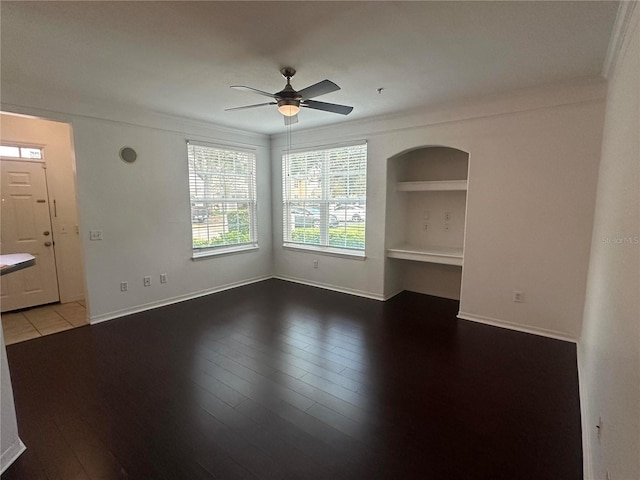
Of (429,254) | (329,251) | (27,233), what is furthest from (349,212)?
(27,233)

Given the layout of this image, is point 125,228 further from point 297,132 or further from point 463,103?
point 463,103

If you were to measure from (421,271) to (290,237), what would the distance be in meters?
2.35

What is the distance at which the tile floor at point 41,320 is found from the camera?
3.58 metres

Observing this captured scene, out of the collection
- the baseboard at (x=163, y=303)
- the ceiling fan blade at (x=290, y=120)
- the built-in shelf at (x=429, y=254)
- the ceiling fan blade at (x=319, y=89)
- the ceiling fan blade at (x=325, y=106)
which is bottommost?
the baseboard at (x=163, y=303)

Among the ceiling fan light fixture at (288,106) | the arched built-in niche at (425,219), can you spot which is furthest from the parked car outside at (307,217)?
the ceiling fan light fixture at (288,106)

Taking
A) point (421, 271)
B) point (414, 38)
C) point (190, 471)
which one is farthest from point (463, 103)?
point (190, 471)

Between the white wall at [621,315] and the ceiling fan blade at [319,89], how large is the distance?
1.70 m

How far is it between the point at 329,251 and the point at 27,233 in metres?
4.21

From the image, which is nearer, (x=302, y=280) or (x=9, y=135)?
(x=9, y=135)

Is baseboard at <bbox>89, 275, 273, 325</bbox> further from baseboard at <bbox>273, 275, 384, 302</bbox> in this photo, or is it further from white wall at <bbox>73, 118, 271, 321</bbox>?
baseboard at <bbox>273, 275, 384, 302</bbox>

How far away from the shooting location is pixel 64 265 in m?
4.66

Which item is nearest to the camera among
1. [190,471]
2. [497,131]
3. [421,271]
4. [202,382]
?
[190,471]

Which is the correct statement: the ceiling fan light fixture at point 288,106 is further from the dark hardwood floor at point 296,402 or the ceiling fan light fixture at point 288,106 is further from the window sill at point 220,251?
the window sill at point 220,251

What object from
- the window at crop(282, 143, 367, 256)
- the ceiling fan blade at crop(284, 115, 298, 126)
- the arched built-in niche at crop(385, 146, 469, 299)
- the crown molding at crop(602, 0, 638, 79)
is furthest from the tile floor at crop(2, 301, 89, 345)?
the crown molding at crop(602, 0, 638, 79)
